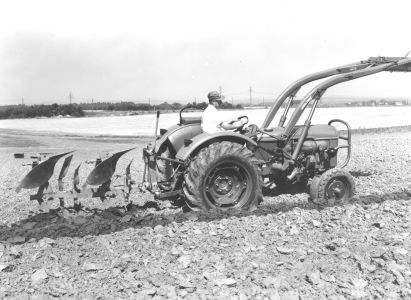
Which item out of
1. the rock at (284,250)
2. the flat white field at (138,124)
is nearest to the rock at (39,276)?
the rock at (284,250)

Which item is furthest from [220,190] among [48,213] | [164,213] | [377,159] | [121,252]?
[377,159]

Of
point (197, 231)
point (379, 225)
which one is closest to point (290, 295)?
point (197, 231)

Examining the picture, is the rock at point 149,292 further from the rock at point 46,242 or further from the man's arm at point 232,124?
the man's arm at point 232,124

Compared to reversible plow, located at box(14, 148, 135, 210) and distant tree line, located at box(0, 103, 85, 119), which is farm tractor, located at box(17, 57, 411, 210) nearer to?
reversible plow, located at box(14, 148, 135, 210)

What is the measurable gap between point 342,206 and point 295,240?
1508 millimetres

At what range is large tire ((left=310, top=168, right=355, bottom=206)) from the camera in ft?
22.4

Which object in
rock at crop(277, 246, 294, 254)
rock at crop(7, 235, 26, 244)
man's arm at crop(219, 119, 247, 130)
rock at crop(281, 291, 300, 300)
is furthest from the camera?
man's arm at crop(219, 119, 247, 130)

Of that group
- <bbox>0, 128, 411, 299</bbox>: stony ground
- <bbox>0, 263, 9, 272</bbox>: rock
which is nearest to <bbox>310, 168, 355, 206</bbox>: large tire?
<bbox>0, 128, 411, 299</bbox>: stony ground

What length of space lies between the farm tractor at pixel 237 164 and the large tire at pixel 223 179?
1 centimetres

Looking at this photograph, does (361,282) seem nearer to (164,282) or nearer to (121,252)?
(164,282)

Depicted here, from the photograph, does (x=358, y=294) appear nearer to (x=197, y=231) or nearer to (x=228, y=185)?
(x=197, y=231)

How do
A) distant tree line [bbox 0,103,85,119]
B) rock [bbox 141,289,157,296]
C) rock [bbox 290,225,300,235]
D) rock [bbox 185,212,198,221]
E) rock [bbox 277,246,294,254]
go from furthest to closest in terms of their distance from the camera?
distant tree line [bbox 0,103,85,119]
rock [bbox 185,212,198,221]
rock [bbox 290,225,300,235]
rock [bbox 277,246,294,254]
rock [bbox 141,289,157,296]

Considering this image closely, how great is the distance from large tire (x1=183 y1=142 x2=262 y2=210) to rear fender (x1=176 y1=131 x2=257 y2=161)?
112 mm

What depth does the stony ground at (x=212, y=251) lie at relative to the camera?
4059 millimetres
